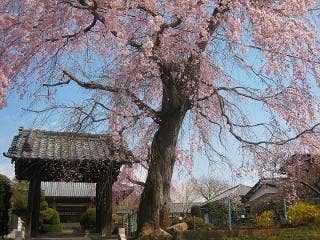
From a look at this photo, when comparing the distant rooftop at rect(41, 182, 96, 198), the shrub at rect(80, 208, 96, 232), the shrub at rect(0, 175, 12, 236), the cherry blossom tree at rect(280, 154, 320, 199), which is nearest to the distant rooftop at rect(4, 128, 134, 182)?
the shrub at rect(0, 175, 12, 236)

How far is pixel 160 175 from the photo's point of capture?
27.9ft

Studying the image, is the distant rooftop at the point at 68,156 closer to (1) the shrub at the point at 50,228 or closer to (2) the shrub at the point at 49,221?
(1) the shrub at the point at 50,228

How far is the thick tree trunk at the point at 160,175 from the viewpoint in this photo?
838 centimetres

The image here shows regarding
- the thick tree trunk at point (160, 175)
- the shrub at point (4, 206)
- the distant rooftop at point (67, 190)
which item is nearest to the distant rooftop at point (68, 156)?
the thick tree trunk at point (160, 175)

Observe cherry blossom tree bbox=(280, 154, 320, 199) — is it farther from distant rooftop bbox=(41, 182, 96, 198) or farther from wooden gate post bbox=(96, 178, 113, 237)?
distant rooftop bbox=(41, 182, 96, 198)

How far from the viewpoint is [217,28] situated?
8.64 meters

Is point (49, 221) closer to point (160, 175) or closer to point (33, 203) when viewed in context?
point (33, 203)

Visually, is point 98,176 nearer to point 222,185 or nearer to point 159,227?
point 159,227

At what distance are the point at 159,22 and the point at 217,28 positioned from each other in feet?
5.72

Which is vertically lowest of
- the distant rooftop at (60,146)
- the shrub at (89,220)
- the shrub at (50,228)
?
the shrub at (50,228)

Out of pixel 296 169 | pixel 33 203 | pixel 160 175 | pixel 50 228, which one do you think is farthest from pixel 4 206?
pixel 296 169

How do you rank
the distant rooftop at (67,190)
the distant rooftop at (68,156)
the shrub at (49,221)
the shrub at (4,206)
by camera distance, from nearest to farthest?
the distant rooftop at (68,156)
the shrub at (4,206)
the shrub at (49,221)
the distant rooftop at (67,190)

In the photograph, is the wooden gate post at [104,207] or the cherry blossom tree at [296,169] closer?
the cherry blossom tree at [296,169]

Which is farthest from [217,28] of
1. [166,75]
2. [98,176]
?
[98,176]
